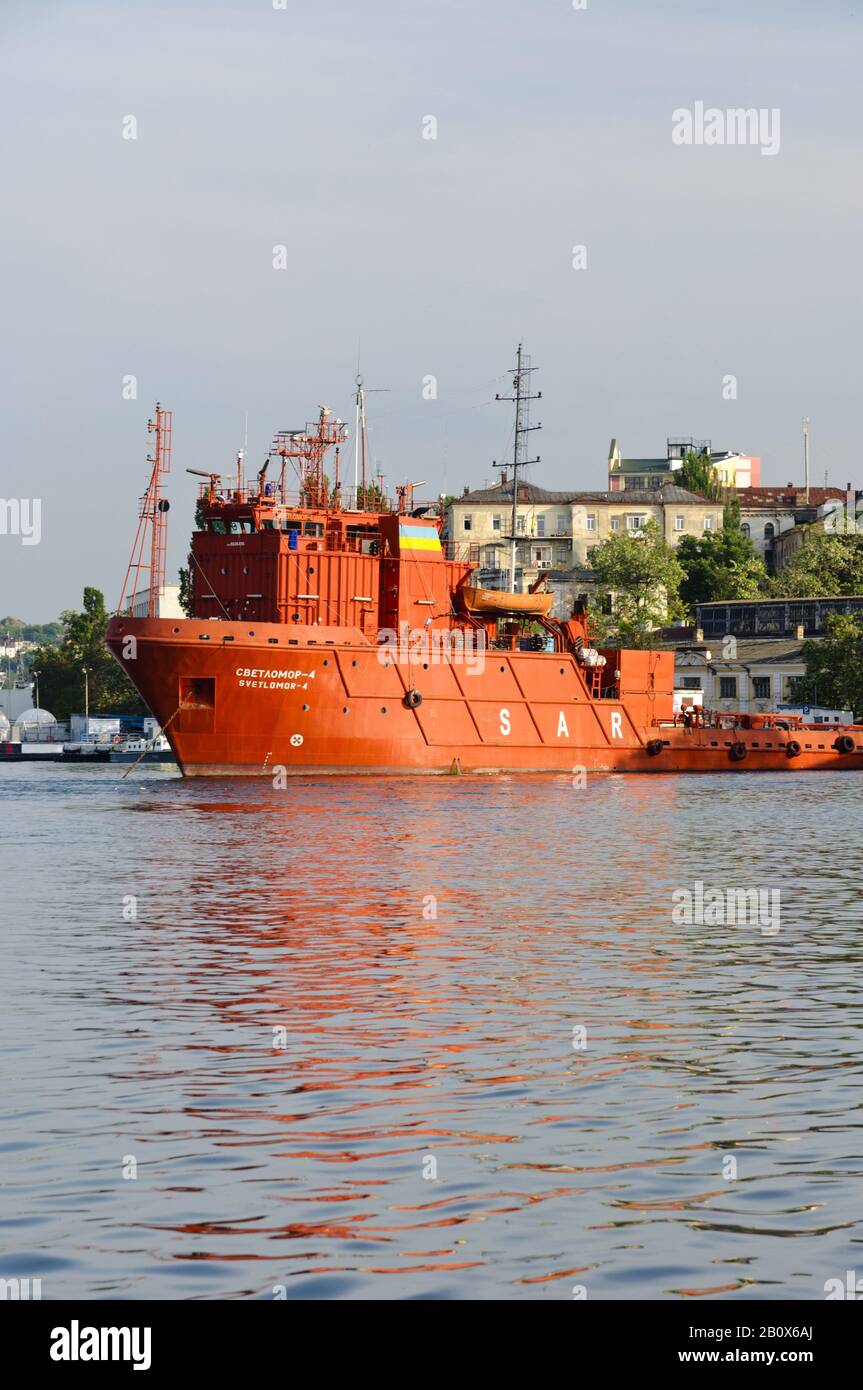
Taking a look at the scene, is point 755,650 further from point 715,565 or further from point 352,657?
point 352,657

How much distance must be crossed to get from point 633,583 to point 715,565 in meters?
22.6

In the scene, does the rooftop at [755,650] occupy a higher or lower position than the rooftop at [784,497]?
lower

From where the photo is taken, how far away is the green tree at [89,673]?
→ 516 feet

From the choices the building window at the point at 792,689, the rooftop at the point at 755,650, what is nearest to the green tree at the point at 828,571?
the rooftop at the point at 755,650

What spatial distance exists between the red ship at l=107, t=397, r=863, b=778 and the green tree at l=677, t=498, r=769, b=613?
244ft

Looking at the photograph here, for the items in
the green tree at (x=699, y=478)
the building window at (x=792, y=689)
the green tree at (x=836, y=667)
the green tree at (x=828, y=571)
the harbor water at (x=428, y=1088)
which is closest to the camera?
the harbor water at (x=428, y=1088)

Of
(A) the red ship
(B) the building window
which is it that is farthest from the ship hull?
(B) the building window

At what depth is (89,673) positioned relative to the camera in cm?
16262

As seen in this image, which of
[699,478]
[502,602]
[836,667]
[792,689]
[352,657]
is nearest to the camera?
[352,657]

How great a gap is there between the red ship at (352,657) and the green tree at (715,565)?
244ft

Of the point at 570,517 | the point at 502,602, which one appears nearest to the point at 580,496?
the point at 570,517

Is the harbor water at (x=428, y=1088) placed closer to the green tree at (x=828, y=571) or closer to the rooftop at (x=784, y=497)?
the green tree at (x=828, y=571)

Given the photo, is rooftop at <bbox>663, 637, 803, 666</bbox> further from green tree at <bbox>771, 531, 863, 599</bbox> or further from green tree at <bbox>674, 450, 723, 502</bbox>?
green tree at <bbox>674, 450, 723, 502</bbox>
